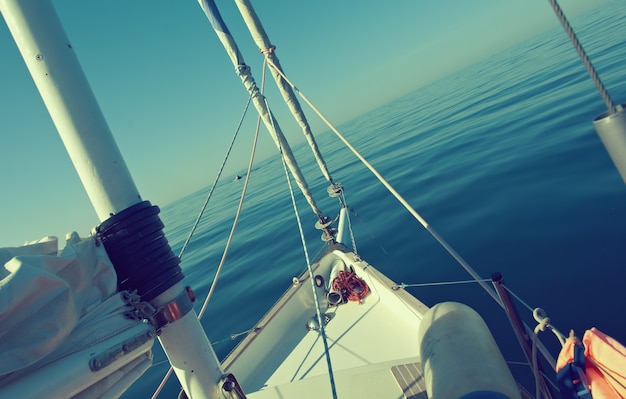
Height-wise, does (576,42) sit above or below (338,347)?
above

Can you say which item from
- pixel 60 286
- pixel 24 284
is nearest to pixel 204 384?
pixel 60 286

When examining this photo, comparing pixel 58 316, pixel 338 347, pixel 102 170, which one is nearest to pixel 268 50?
pixel 102 170

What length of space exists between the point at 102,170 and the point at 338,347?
412cm

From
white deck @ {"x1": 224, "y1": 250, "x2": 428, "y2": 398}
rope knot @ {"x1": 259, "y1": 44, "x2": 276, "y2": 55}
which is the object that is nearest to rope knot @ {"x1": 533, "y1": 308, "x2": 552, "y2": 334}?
white deck @ {"x1": 224, "y1": 250, "x2": 428, "y2": 398}

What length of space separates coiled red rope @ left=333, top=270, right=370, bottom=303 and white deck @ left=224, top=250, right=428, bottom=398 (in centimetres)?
10

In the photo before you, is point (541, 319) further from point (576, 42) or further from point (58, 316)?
point (58, 316)

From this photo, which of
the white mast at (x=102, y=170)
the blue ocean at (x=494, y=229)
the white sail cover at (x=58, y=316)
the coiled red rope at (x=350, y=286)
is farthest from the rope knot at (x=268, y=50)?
the white sail cover at (x=58, y=316)

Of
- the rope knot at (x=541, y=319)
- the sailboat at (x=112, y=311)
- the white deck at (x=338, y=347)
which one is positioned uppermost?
the sailboat at (x=112, y=311)

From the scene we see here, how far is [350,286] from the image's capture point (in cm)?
608

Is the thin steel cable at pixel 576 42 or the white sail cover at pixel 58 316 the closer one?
the thin steel cable at pixel 576 42

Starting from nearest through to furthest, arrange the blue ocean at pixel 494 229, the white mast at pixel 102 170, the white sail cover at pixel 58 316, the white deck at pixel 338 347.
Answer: the white sail cover at pixel 58 316
the white mast at pixel 102 170
the white deck at pixel 338 347
the blue ocean at pixel 494 229

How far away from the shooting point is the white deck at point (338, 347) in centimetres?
359

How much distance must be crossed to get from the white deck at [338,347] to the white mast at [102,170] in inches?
67.1

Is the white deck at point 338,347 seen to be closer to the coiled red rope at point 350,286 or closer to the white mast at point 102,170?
the coiled red rope at point 350,286
